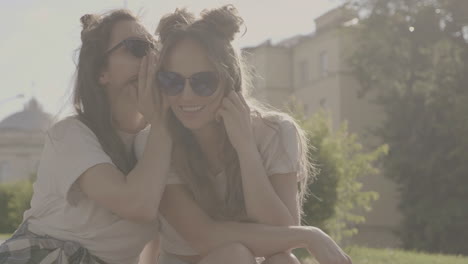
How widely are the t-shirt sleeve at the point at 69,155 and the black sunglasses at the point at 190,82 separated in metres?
0.44

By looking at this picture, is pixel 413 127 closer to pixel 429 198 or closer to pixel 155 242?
pixel 429 198

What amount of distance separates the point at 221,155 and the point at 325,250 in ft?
2.63

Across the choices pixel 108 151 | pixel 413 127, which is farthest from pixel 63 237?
pixel 413 127

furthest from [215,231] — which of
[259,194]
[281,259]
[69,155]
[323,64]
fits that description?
[323,64]

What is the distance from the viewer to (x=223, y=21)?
170 inches

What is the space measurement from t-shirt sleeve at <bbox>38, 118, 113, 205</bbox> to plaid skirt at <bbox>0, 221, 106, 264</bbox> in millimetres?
221

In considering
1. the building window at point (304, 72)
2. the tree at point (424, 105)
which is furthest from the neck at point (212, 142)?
the building window at point (304, 72)

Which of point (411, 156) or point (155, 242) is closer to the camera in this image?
point (155, 242)

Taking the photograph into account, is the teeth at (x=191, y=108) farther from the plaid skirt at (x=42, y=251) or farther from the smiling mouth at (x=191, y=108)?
the plaid skirt at (x=42, y=251)

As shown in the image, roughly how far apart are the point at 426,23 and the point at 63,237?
31.0m

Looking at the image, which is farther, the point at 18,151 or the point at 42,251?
the point at 18,151

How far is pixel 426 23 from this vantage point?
33531 mm

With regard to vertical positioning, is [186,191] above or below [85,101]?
below

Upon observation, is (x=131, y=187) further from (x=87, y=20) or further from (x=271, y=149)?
(x=87, y=20)
